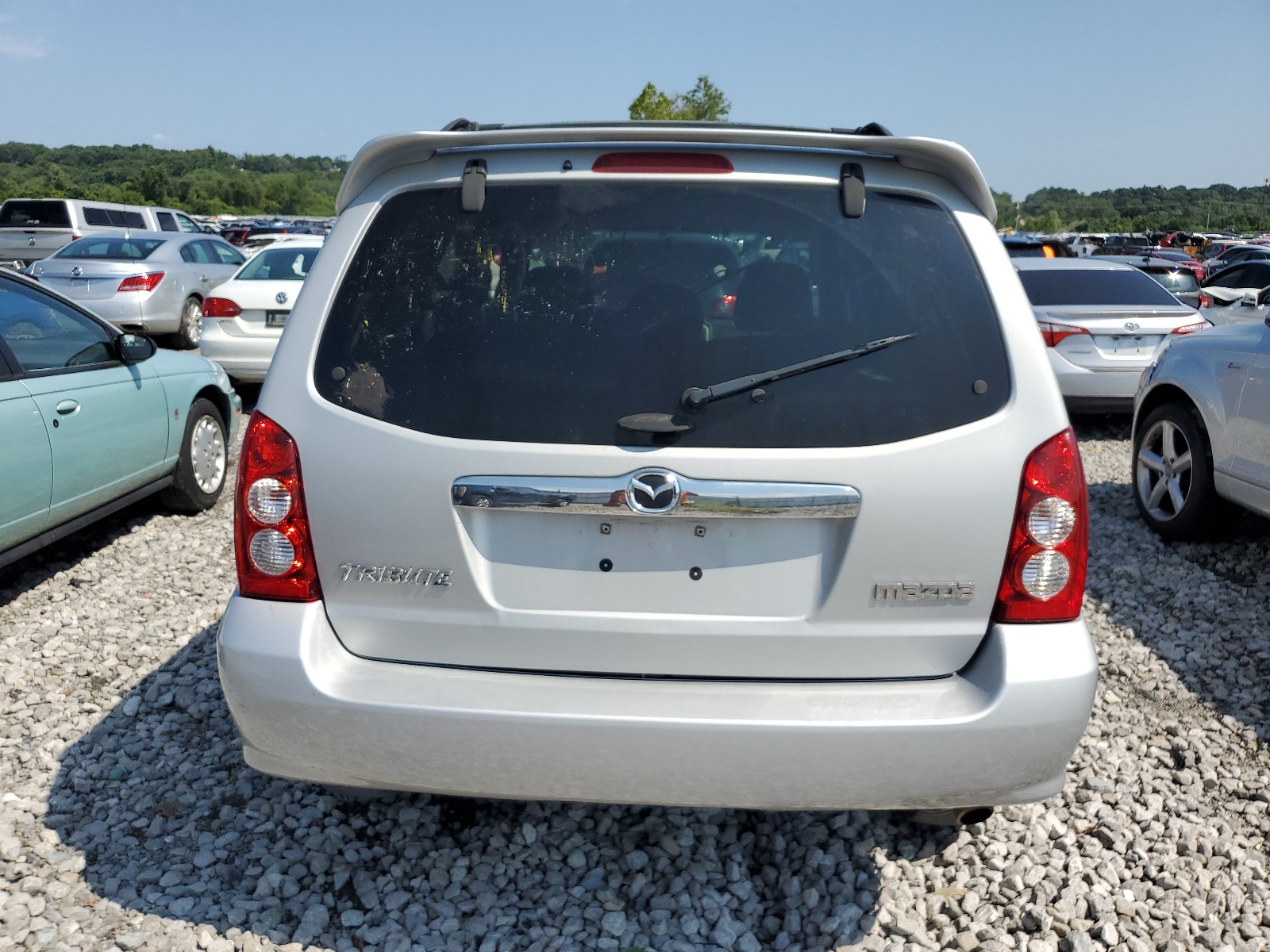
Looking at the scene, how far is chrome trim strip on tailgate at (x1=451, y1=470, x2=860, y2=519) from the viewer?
6.96 ft

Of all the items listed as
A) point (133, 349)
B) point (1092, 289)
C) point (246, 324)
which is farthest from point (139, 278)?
point (1092, 289)

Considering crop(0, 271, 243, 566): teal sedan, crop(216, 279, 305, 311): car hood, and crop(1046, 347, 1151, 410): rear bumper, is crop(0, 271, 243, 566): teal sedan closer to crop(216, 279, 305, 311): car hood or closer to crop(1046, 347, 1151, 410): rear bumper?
crop(216, 279, 305, 311): car hood

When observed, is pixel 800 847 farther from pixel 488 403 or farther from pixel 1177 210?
pixel 1177 210

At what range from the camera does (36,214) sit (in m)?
21.2

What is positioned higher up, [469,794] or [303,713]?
[303,713]

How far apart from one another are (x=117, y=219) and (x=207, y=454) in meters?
19.0

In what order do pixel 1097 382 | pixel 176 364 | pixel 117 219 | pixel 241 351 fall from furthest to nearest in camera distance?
1. pixel 117 219
2. pixel 241 351
3. pixel 1097 382
4. pixel 176 364

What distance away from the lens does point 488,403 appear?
2189mm

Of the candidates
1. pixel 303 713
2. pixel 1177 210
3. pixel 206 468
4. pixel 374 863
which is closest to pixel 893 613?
pixel 303 713

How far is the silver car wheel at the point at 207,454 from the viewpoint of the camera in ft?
20.6

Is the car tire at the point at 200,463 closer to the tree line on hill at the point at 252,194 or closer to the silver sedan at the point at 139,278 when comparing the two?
the silver sedan at the point at 139,278

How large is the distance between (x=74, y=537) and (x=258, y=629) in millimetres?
4497

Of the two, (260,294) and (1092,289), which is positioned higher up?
(1092,289)

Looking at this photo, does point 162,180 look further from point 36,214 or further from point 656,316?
point 656,316
